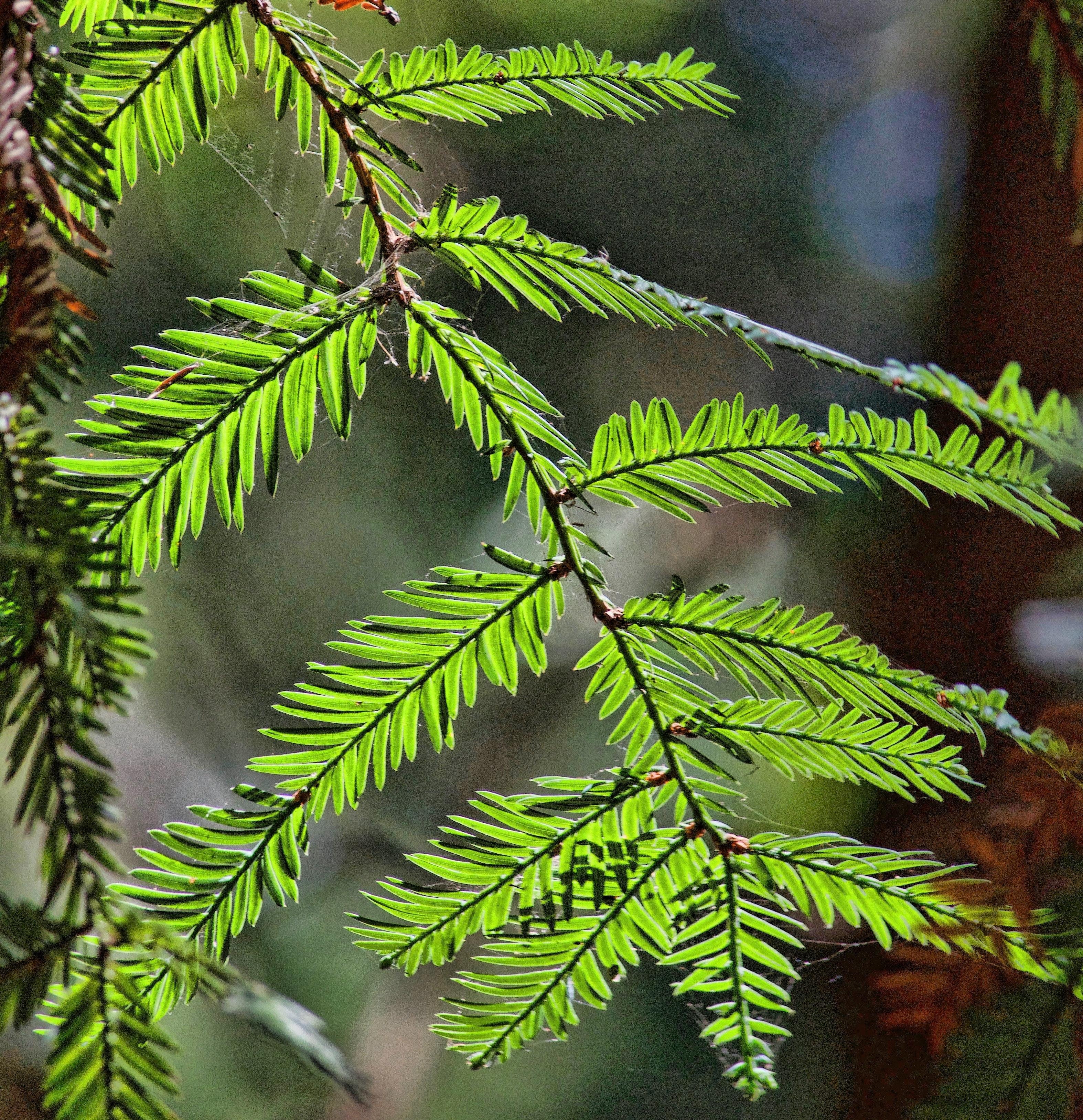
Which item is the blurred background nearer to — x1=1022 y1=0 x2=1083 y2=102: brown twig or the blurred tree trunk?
the blurred tree trunk

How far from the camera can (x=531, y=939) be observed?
243 millimetres

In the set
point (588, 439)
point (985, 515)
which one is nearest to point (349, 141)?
point (588, 439)

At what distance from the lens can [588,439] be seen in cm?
112

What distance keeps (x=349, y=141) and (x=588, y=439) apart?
847 mm

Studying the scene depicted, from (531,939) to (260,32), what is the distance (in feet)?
1.11

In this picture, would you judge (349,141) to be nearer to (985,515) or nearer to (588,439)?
(588,439)

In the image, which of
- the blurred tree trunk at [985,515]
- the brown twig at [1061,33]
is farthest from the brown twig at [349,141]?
the blurred tree trunk at [985,515]

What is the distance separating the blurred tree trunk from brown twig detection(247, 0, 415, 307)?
78 cm

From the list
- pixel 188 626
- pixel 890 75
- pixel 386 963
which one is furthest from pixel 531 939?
pixel 890 75

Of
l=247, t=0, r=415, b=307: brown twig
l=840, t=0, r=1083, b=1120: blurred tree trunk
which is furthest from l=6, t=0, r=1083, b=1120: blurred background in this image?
l=247, t=0, r=415, b=307: brown twig

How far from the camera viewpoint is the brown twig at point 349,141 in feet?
0.89

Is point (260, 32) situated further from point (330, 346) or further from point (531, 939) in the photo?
point (531, 939)

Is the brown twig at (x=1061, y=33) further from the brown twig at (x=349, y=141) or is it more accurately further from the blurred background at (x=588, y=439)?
the blurred background at (x=588, y=439)

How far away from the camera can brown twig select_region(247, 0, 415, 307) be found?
27cm
